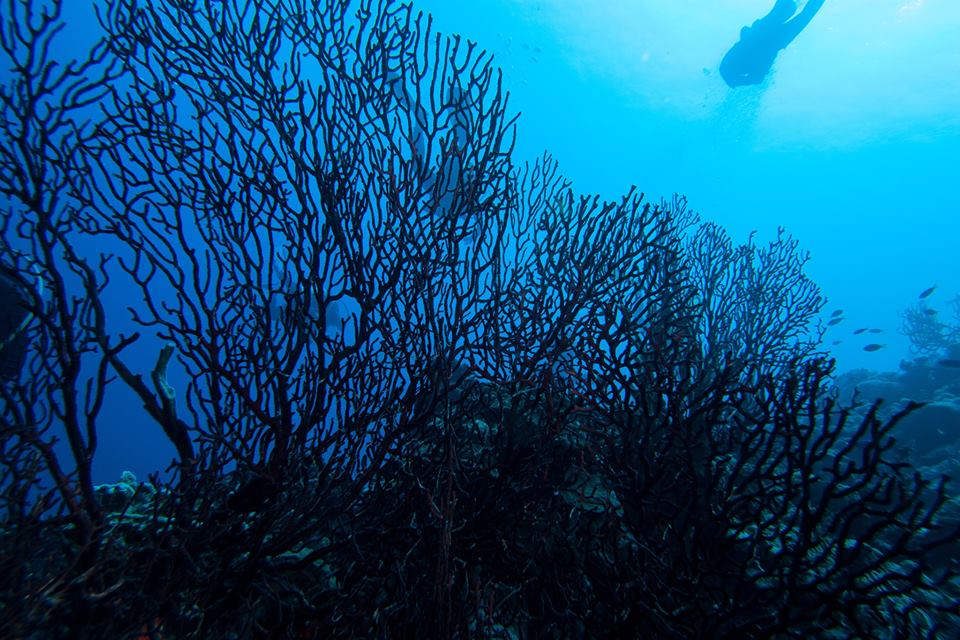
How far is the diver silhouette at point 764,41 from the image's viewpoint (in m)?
15.8

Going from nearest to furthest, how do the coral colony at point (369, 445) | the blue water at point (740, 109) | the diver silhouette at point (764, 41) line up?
the coral colony at point (369, 445), the diver silhouette at point (764, 41), the blue water at point (740, 109)

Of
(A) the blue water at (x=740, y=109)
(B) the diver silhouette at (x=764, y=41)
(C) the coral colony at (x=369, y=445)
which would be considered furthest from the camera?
(A) the blue water at (x=740, y=109)

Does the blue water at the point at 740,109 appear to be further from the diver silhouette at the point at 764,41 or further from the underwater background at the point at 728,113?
the diver silhouette at the point at 764,41

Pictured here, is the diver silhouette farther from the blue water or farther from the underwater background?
the blue water

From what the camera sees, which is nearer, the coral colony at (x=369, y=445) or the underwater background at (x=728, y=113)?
the coral colony at (x=369, y=445)

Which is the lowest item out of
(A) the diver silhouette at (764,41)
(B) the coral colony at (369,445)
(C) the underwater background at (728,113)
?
(B) the coral colony at (369,445)

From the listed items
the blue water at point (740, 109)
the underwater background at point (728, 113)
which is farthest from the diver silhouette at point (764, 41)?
the blue water at point (740, 109)

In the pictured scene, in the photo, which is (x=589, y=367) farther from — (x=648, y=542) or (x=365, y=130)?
(x=365, y=130)

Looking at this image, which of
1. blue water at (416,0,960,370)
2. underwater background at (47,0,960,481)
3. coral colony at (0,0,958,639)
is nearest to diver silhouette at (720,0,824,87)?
underwater background at (47,0,960,481)

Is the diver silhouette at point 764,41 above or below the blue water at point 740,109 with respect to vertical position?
below

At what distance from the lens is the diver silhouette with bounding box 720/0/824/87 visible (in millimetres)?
15766

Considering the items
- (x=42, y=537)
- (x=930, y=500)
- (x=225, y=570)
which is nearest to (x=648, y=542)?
(x=225, y=570)

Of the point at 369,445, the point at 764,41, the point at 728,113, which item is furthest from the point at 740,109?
the point at 369,445

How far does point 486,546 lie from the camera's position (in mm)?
2969
